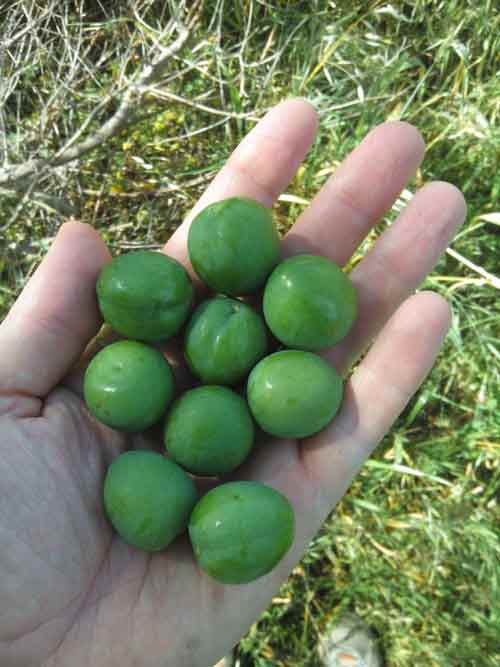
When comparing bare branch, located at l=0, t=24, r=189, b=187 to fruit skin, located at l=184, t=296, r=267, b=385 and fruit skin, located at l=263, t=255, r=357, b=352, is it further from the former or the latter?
fruit skin, located at l=263, t=255, r=357, b=352

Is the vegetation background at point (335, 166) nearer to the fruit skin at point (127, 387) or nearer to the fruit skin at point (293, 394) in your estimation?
the fruit skin at point (293, 394)

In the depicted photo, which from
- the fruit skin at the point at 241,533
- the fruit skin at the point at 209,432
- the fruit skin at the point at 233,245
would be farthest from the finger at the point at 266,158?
the fruit skin at the point at 241,533

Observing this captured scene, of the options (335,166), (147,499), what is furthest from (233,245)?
(335,166)

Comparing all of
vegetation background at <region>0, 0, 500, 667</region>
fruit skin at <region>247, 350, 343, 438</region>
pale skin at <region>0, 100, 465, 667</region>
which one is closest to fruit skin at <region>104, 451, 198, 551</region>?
pale skin at <region>0, 100, 465, 667</region>

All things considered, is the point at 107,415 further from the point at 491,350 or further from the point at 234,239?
the point at 491,350

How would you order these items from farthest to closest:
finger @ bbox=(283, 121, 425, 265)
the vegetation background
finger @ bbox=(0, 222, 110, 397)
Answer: the vegetation background → finger @ bbox=(283, 121, 425, 265) → finger @ bbox=(0, 222, 110, 397)

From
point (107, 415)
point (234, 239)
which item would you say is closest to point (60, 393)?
point (107, 415)
